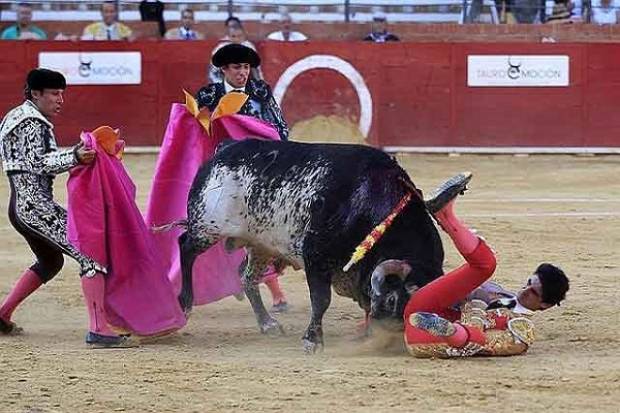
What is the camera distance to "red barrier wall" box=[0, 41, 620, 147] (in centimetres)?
1430

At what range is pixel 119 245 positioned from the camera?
20.1 feet

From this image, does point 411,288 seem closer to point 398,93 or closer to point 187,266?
point 187,266

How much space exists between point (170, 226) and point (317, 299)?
3.51 feet

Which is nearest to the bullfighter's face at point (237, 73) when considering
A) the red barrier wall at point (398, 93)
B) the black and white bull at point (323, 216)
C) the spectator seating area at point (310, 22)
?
the black and white bull at point (323, 216)

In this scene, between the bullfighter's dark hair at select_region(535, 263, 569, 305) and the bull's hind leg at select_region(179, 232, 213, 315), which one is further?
the bull's hind leg at select_region(179, 232, 213, 315)

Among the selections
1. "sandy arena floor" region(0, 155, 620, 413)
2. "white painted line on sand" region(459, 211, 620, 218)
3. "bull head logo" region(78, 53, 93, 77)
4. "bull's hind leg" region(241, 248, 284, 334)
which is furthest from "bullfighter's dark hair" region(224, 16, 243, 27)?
"bull's hind leg" region(241, 248, 284, 334)

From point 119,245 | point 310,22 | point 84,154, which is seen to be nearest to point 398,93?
point 310,22

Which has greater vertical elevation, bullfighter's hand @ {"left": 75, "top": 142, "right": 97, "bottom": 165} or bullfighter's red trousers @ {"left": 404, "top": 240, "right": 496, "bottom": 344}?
bullfighter's hand @ {"left": 75, "top": 142, "right": 97, "bottom": 165}

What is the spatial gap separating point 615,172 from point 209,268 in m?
7.03

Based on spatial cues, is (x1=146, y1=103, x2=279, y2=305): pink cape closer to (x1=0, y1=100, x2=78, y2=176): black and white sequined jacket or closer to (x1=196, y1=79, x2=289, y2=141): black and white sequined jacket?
(x1=196, y1=79, x2=289, y2=141): black and white sequined jacket

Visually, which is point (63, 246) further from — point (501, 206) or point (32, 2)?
point (32, 2)

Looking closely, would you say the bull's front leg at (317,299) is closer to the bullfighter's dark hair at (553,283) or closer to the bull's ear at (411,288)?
the bull's ear at (411,288)

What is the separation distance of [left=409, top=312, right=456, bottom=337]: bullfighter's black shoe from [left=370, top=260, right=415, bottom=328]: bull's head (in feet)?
0.60

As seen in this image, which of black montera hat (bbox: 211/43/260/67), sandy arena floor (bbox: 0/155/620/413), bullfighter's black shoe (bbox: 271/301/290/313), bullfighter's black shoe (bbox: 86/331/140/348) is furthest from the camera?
bullfighter's black shoe (bbox: 271/301/290/313)
